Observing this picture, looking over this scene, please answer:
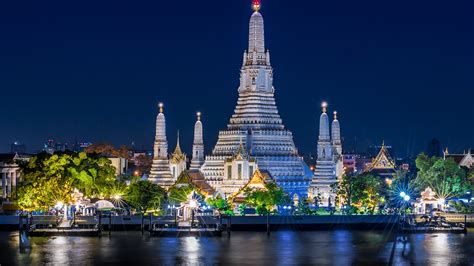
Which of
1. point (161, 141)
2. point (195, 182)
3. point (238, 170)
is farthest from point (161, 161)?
point (238, 170)

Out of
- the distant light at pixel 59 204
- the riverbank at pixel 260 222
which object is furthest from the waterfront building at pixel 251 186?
the distant light at pixel 59 204

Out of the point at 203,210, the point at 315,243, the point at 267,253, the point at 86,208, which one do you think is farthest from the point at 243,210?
the point at 267,253

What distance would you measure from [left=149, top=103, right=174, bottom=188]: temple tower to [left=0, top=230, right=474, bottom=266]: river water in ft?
84.3

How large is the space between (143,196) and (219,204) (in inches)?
282

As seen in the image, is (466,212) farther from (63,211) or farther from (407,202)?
(63,211)

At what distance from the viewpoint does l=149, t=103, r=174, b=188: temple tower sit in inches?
4144

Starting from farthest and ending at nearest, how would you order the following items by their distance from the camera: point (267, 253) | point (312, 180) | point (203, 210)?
point (312, 180) < point (203, 210) < point (267, 253)

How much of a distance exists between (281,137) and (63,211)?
1018 inches

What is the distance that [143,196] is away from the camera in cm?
8881

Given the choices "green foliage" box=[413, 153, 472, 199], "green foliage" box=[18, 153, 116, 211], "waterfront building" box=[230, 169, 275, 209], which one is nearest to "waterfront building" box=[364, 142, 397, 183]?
"green foliage" box=[413, 153, 472, 199]

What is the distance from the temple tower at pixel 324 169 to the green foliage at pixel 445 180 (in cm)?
765

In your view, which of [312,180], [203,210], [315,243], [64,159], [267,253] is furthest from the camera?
[312,180]

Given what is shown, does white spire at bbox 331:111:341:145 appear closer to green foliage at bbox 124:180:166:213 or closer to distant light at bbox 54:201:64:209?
green foliage at bbox 124:180:166:213

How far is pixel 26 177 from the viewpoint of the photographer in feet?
274
